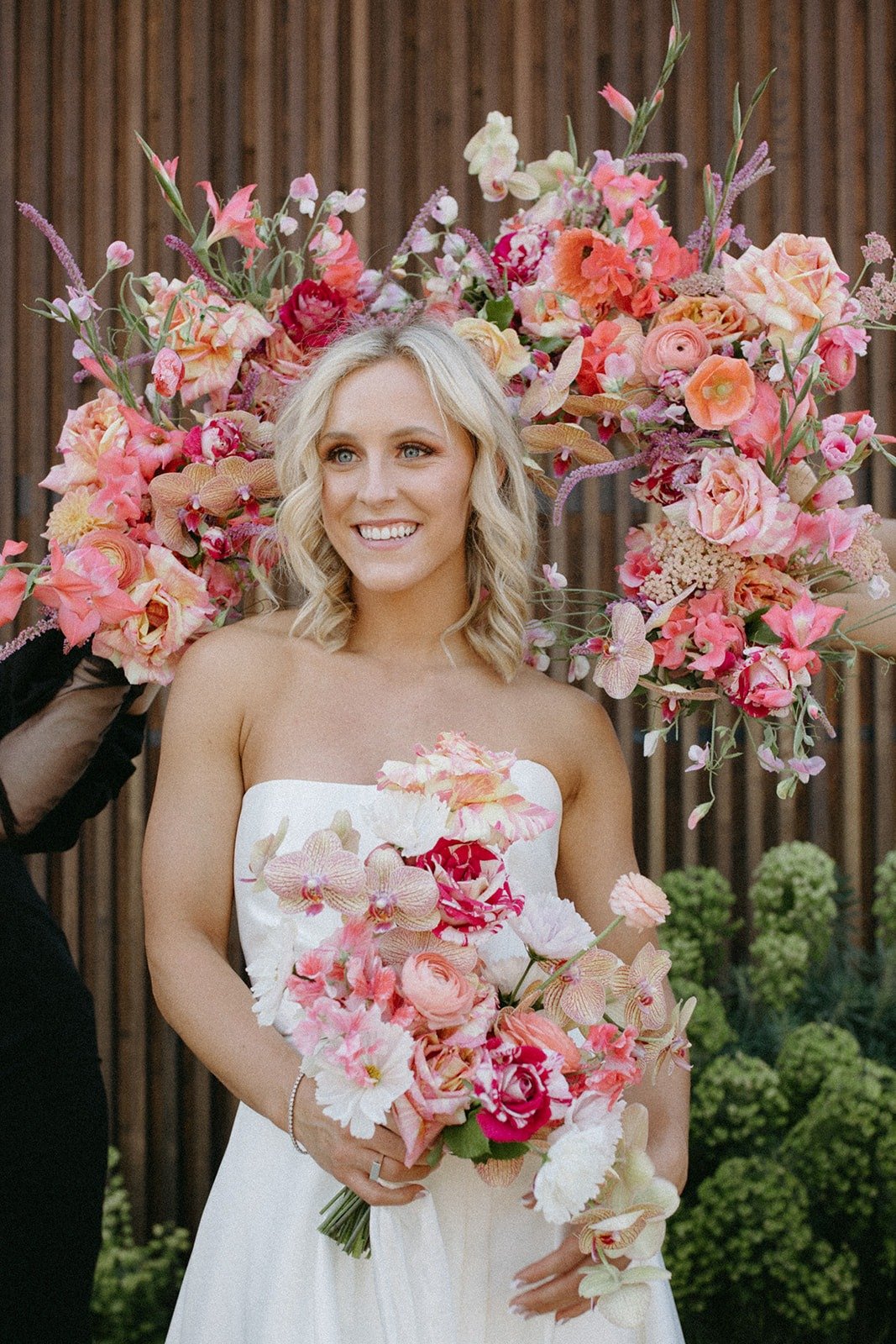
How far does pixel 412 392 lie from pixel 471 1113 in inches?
40.5

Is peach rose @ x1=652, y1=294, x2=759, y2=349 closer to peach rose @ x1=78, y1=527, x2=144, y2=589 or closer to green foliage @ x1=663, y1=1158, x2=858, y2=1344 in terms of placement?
peach rose @ x1=78, y1=527, x2=144, y2=589

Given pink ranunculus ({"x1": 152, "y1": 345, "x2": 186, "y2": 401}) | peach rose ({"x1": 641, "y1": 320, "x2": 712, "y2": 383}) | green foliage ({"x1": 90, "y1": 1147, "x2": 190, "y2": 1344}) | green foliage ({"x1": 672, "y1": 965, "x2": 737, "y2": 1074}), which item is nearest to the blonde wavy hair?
pink ranunculus ({"x1": 152, "y1": 345, "x2": 186, "y2": 401})

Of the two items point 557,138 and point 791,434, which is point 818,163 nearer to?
point 557,138

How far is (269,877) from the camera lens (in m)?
1.33

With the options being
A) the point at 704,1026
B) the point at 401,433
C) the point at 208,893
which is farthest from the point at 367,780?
the point at 704,1026

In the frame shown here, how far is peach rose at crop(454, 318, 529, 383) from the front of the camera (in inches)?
77.6

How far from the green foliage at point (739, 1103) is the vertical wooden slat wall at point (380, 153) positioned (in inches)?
27.5

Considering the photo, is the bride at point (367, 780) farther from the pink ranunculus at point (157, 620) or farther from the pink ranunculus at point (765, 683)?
the pink ranunculus at point (765, 683)

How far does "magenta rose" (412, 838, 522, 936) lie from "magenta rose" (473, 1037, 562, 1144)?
0.43 ft

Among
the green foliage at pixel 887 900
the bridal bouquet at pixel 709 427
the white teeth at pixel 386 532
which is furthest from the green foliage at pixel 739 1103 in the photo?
the white teeth at pixel 386 532

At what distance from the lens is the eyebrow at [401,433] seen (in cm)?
191

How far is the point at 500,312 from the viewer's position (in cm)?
201

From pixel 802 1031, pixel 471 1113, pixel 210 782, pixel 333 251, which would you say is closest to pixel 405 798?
pixel 471 1113

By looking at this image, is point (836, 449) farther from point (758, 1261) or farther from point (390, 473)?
point (758, 1261)
